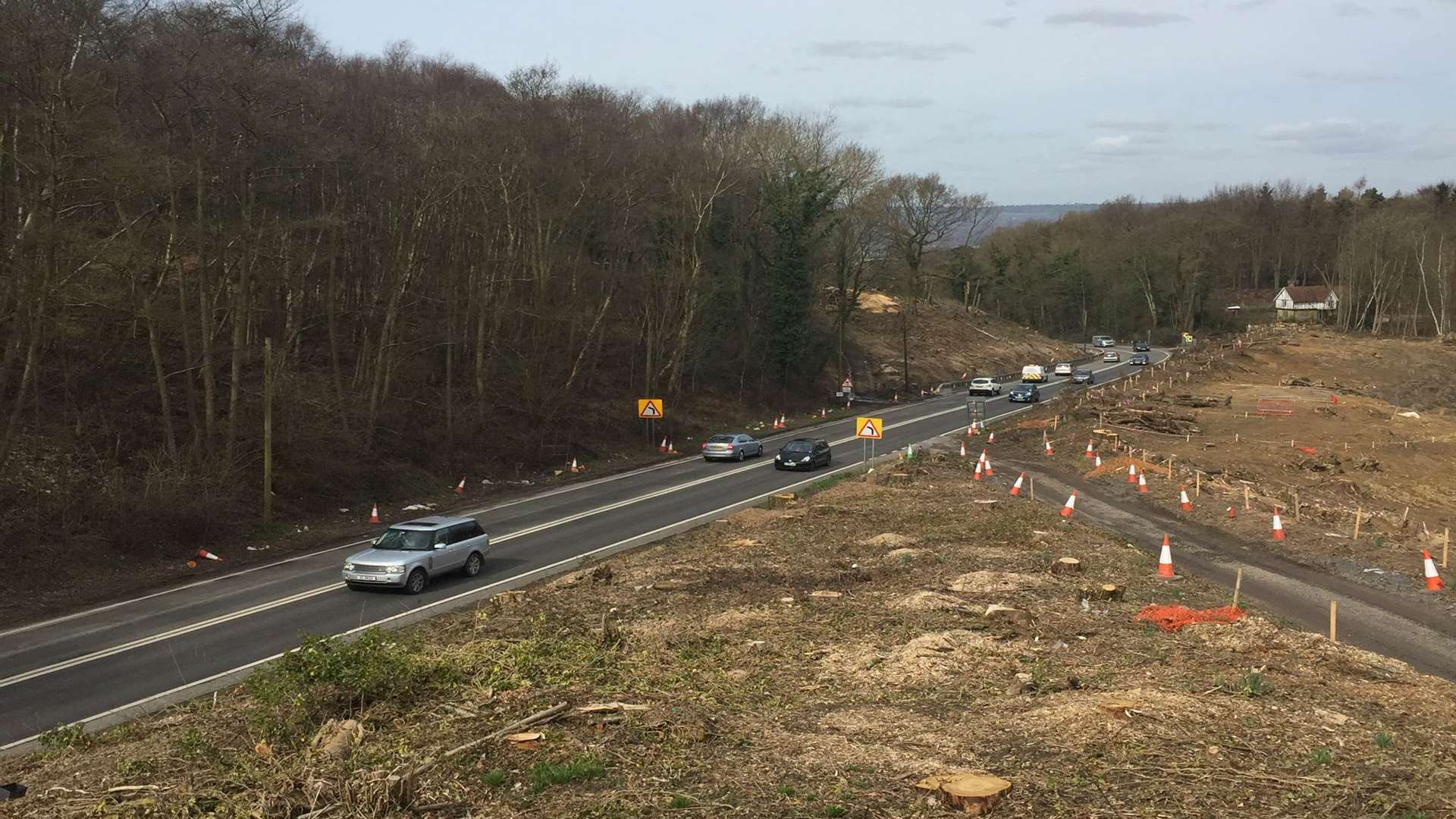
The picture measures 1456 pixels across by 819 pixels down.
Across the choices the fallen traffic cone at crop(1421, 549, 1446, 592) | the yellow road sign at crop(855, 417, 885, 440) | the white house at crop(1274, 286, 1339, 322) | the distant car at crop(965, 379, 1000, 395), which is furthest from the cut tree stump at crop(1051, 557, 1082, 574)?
the white house at crop(1274, 286, 1339, 322)

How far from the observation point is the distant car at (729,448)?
153ft

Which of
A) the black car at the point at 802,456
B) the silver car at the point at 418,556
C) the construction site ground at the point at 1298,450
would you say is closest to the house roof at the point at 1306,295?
the construction site ground at the point at 1298,450

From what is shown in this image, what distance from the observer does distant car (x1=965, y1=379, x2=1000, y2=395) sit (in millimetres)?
75312

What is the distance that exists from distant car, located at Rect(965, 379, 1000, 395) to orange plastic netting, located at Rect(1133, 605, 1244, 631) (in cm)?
5983

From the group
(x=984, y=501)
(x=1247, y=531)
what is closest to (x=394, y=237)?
(x=984, y=501)

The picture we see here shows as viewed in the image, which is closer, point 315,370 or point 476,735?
point 476,735

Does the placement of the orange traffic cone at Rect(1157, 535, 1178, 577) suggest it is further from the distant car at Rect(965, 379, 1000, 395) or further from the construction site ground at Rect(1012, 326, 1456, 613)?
the distant car at Rect(965, 379, 1000, 395)

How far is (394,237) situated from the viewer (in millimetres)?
38938

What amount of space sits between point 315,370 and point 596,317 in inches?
507

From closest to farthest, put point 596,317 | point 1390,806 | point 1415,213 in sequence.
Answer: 1. point 1390,806
2. point 596,317
3. point 1415,213

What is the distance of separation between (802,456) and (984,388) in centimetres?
3621

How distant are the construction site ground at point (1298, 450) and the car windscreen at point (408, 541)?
62.9 ft

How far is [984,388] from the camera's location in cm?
7531

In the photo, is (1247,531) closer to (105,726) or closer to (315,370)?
(105,726)
